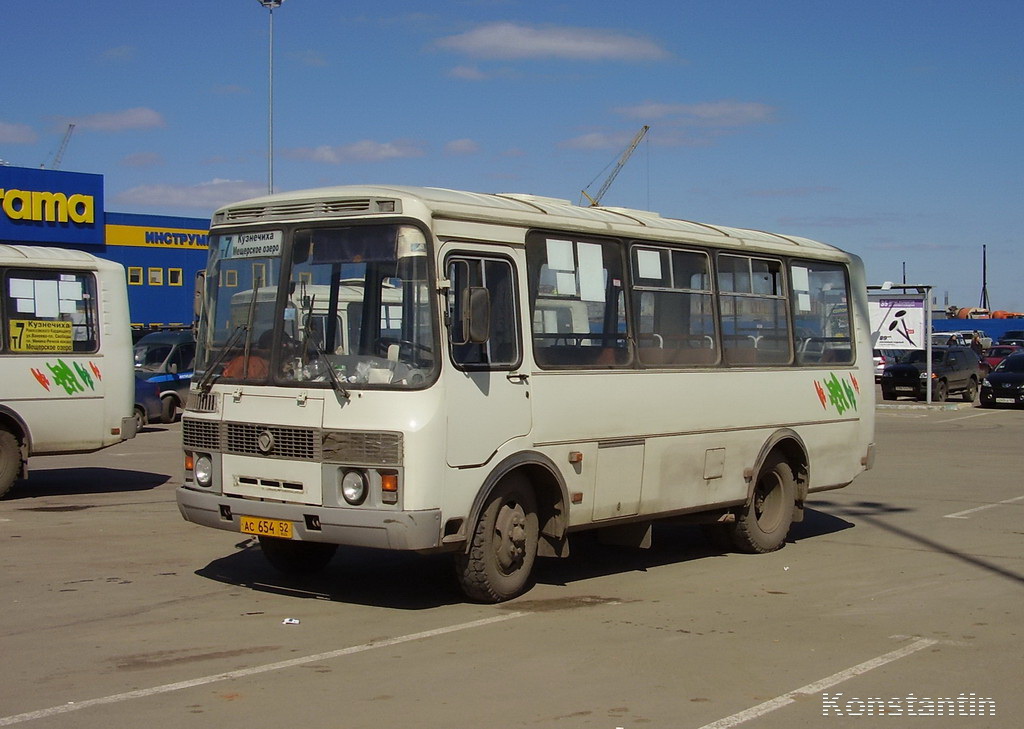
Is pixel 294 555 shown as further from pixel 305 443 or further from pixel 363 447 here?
pixel 363 447

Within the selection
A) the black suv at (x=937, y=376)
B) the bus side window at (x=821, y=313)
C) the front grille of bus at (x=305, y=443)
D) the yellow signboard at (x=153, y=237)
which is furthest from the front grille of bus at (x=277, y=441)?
the yellow signboard at (x=153, y=237)

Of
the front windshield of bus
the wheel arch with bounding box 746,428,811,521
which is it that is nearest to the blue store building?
the wheel arch with bounding box 746,428,811,521

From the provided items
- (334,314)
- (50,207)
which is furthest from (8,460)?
(50,207)

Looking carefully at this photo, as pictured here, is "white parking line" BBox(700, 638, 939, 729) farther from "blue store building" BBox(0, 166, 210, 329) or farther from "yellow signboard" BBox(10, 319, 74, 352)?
"blue store building" BBox(0, 166, 210, 329)

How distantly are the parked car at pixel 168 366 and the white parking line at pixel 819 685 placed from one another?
841 inches

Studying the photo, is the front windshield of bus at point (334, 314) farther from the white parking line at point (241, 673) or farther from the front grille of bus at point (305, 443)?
the white parking line at point (241, 673)

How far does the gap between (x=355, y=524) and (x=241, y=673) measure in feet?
5.13

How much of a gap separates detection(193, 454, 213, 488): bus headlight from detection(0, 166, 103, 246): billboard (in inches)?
1453

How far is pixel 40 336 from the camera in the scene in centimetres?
1546

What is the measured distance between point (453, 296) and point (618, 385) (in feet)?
6.48

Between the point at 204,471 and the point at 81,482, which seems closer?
the point at 204,471

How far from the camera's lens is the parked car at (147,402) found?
26578 millimetres

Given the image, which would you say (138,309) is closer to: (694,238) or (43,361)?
(43,361)

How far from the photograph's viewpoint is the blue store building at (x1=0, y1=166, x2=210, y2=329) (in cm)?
4384
